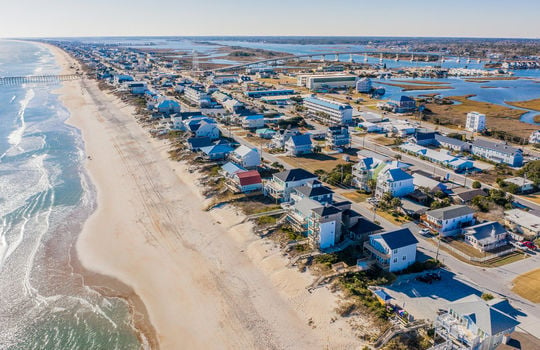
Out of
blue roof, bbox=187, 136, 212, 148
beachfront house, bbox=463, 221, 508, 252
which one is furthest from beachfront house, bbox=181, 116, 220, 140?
beachfront house, bbox=463, 221, 508, 252

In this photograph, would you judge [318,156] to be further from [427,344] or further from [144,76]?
[144,76]

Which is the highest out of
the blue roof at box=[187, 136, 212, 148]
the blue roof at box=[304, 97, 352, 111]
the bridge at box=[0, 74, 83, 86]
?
the bridge at box=[0, 74, 83, 86]

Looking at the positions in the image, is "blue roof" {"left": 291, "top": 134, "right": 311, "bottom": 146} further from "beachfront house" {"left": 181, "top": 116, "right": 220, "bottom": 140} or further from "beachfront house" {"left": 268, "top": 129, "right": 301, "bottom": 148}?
"beachfront house" {"left": 181, "top": 116, "right": 220, "bottom": 140}

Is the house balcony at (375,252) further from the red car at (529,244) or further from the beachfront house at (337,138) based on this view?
the beachfront house at (337,138)

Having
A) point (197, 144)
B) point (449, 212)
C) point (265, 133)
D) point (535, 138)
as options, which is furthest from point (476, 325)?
point (535, 138)

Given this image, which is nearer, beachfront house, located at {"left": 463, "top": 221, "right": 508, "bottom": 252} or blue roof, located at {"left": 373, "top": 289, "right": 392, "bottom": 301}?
blue roof, located at {"left": 373, "top": 289, "right": 392, "bottom": 301}

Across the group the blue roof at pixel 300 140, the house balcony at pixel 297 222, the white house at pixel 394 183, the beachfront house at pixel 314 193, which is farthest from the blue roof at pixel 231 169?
the white house at pixel 394 183
